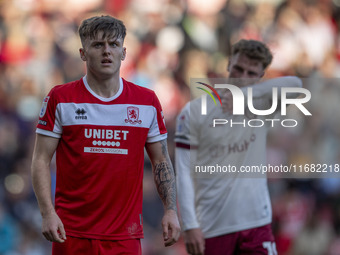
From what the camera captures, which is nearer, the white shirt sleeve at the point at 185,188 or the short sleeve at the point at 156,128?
the short sleeve at the point at 156,128

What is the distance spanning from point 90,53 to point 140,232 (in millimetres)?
1149

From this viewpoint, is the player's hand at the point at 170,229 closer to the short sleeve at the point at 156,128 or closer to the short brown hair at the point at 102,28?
the short sleeve at the point at 156,128

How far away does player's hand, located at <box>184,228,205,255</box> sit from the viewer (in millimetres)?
5586

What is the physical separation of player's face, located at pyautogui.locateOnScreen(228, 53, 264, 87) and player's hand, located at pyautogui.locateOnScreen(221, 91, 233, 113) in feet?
0.39

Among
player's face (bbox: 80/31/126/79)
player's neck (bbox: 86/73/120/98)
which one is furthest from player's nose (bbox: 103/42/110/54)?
player's neck (bbox: 86/73/120/98)

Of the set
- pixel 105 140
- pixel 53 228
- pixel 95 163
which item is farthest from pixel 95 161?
pixel 53 228

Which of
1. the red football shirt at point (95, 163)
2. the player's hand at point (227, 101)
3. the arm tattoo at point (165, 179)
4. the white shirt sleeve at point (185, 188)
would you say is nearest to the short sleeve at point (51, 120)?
the red football shirt at point (95, 163)

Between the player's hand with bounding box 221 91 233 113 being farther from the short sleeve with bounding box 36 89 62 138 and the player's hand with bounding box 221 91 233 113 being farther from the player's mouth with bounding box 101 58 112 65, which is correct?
the short sleeve with bounding box 36 89 62 138

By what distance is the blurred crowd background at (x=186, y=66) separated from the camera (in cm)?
1192

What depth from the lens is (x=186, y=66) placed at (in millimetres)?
14312

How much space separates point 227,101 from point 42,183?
2.01m

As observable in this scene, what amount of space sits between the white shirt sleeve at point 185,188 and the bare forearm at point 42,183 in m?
1.53

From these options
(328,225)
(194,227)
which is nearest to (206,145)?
(194,227)

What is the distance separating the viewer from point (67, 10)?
15023 mm
